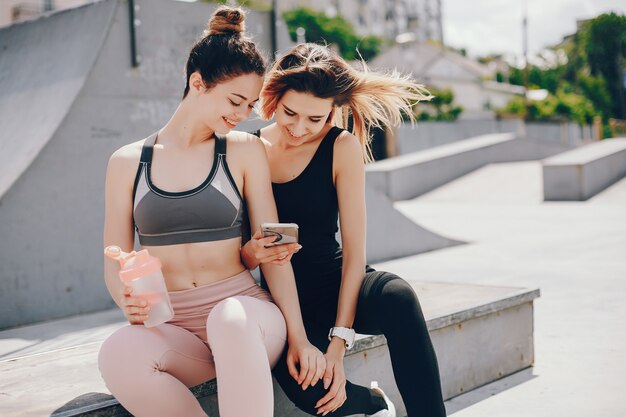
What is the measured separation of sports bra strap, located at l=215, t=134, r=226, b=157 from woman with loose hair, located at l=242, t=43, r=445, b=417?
0.27m

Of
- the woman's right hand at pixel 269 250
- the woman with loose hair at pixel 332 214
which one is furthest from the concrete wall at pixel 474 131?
the woman's right hand at pixel 269 250

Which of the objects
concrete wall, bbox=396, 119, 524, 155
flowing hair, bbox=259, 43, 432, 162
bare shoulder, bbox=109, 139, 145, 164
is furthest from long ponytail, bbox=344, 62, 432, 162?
concrete wall, bbox=396, 119, 524, 155

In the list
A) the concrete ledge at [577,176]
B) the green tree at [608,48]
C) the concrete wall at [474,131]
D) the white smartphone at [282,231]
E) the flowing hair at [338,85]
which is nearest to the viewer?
the white smartphone at [282,231]

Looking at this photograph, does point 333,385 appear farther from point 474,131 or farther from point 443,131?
point 474,131

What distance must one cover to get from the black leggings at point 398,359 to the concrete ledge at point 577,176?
12.6 metres

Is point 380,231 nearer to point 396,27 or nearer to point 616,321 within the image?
point 616,321

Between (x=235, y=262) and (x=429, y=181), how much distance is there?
15839 mm

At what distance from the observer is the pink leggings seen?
2129mm

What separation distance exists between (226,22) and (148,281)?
0.97 metres

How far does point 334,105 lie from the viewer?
2.78 m

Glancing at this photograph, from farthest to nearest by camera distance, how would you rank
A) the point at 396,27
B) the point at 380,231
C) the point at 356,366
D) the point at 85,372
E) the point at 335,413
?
the point at 396,27, the point at 380,231, the point at 356,366, the point at 85,372, the point at 335,413

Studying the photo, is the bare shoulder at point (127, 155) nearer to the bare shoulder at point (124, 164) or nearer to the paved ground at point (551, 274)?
the bare shoulder at point (124, 164)

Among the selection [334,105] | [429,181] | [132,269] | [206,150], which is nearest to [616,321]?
[334,105]

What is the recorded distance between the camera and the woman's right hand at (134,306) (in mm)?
2182
